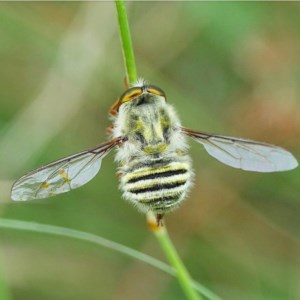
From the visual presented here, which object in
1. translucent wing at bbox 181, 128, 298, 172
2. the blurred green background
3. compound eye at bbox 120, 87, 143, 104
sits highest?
the blurred green background

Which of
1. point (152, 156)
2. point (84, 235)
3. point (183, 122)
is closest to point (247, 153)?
point (152, 156)

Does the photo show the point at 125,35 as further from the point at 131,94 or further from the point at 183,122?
the point at 183,122

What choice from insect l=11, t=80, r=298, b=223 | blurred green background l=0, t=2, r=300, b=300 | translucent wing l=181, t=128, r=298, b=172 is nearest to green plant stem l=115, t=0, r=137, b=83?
insect l=11, t=80, r=298, b=223

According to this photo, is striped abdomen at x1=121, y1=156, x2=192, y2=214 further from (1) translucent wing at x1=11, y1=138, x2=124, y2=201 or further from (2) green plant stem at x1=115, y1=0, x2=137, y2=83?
(2) green plant stem at x1=115, y1=0, x2=137, y2=83

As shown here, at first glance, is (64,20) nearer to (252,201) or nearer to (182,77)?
(182,77)

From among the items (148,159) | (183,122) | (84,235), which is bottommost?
(84,235)

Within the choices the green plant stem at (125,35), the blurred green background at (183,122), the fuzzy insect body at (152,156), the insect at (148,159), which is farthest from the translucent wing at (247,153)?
the blurred green background at (183,122)
